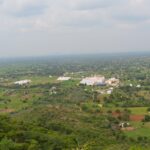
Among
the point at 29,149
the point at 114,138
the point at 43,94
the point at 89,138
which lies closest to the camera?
the point at 29,149

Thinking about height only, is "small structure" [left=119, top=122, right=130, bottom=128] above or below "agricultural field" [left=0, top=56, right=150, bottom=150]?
below

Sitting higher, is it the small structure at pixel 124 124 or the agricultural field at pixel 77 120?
the agricultural field at pixel 77 120

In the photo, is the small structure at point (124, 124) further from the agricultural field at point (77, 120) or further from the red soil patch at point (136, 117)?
the red soil patch at point (136, 117)

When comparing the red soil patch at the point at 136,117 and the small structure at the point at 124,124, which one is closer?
the small structure at the point at 124,124

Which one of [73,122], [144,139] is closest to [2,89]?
[73,122]

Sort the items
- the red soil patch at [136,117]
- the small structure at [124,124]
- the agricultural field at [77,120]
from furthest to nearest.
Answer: the red soil patch at [136,117] → the small structure at [124,124] → the agricultural field at [77,120]

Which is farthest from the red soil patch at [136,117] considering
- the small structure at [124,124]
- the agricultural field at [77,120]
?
the small structure at [124,124]

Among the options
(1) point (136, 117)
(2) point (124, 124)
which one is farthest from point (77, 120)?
(1) point (136, 117)

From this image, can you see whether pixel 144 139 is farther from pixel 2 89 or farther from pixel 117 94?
pixel 2 89

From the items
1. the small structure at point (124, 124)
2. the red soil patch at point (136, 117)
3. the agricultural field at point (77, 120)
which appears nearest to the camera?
the agricultural field at point (77, 120)

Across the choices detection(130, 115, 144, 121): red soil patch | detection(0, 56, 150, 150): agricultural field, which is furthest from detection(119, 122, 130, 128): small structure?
detection(130, 115, 144, 121): red soil patch

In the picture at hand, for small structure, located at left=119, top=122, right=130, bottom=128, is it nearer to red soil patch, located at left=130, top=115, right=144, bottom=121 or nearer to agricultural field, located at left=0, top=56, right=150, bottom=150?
agricultural field, located at left=0, top=56, right=150, bottom=150
